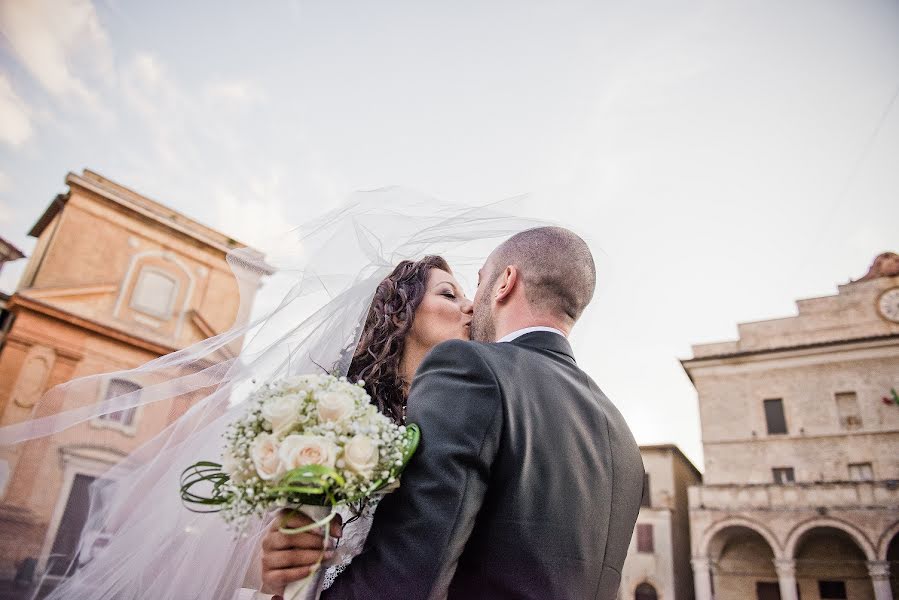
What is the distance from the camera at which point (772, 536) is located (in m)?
20.4

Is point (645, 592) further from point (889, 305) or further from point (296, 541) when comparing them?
point (296, 541)

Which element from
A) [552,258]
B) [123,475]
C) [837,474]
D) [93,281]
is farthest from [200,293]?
[837,474]

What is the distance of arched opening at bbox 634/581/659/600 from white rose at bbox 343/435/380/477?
26.6 m

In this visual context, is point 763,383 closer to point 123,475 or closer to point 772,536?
point 772,536

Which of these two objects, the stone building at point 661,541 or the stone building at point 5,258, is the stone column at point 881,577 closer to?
the stone building at point 661,541

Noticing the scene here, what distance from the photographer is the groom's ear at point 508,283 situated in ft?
7.45

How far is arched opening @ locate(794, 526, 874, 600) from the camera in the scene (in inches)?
808

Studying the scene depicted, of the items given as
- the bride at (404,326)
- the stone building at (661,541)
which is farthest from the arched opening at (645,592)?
the bride at (404,326)

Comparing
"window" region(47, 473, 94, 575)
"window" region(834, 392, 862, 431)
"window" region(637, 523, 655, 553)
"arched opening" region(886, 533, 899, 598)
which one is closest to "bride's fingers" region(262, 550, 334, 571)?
"window" region(47, 473, 94, 575)

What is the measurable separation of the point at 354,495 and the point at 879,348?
90.7ft

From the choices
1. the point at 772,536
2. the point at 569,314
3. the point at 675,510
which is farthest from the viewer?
the point at 675,510

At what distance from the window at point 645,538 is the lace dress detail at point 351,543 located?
25496mm

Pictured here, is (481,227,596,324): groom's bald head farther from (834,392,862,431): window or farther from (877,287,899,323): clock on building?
(877,287,899,323): clock on building

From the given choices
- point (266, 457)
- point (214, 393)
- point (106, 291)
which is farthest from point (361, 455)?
point (106, 291)
